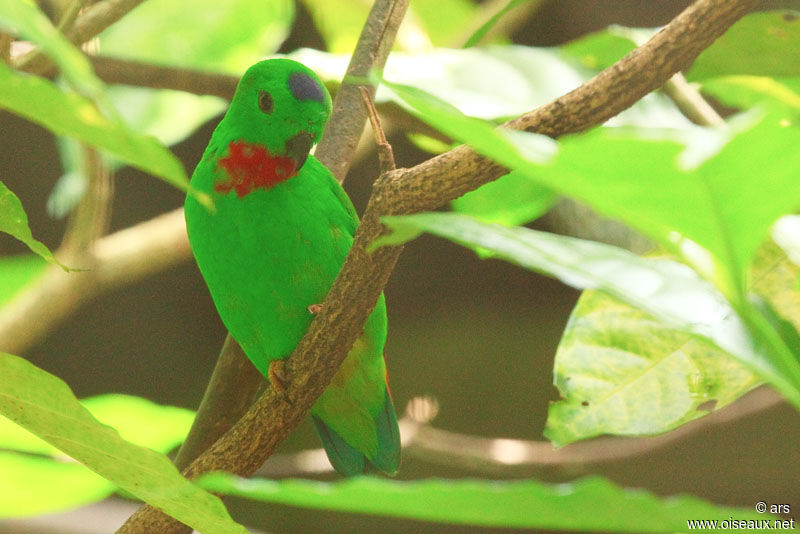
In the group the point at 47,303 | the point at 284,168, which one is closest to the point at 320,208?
the point at 284,168

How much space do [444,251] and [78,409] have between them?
2.24m

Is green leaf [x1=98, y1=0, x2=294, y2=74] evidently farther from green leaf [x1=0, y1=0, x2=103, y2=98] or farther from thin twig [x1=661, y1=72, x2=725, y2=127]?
green leaf [x1=0, y1=0, x2=103, y2=98]

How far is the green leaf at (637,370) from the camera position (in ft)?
3.05

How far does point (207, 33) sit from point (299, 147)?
70cm

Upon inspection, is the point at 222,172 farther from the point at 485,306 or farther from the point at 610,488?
the point at 485,306

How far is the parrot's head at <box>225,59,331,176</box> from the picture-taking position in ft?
3.10

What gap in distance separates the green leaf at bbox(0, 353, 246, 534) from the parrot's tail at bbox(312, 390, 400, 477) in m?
0.75

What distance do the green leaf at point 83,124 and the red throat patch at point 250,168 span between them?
0.67 meters

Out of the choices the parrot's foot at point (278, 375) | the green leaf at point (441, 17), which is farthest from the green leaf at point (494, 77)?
the green leaf at point (441, 17)

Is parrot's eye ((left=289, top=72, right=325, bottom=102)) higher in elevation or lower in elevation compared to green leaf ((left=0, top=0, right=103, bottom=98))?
higher

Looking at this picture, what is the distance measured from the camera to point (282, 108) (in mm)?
981

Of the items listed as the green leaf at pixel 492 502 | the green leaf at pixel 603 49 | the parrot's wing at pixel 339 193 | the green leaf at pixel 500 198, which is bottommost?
the green leaf at pixel 492 502

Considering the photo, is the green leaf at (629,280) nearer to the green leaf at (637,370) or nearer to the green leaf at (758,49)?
the green leaf at (637,370)

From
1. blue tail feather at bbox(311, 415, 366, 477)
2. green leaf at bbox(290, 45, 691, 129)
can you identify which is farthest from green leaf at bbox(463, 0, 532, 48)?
blue tail feather at bbox(311, 415, 366, 477)
